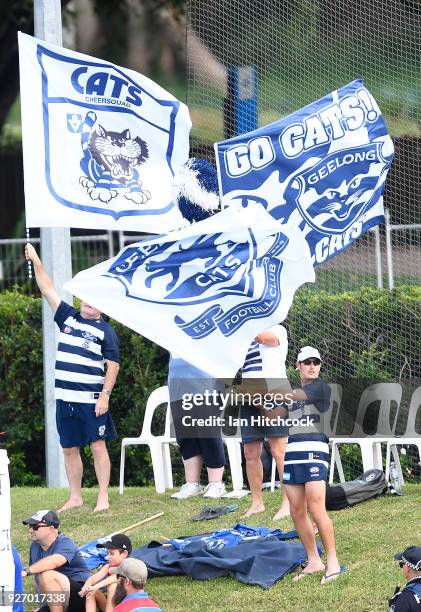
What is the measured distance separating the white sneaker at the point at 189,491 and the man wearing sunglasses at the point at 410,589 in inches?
147

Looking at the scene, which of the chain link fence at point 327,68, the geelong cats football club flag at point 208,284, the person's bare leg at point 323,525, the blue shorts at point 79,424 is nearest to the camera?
the person's bare leg at point 323,525

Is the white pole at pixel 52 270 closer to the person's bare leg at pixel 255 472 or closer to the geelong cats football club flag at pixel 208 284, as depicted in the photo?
the person's bare leg at pixel 255 472

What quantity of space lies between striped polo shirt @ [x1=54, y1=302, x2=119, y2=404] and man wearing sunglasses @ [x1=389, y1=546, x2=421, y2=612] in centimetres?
397

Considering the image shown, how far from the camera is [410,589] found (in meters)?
8.03

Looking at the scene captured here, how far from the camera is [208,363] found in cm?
959

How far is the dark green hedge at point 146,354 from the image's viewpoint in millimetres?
12812

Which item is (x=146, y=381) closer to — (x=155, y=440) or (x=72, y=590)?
(x=155, y=440)

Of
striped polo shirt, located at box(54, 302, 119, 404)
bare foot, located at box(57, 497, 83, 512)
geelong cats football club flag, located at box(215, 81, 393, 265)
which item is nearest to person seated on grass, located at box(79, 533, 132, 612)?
bare foot, located at box(57, 497, 83, 512)

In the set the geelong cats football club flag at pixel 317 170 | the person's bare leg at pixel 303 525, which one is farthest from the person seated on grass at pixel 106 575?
the geelong cats football club flag at pixel 317 170

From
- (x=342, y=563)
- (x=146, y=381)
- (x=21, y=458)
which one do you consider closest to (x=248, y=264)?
(x=342, y=563)

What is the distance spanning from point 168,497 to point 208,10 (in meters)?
4.42

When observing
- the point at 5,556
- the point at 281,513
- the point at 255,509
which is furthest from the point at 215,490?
the point at 5,556

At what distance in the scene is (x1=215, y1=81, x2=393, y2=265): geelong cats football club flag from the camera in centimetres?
1156

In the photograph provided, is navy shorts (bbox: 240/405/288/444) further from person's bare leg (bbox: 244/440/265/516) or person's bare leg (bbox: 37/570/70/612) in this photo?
person's bare leg (bbox: 37/570/70/612)
